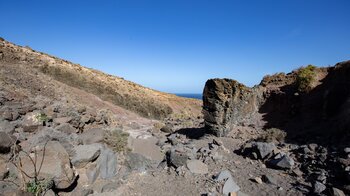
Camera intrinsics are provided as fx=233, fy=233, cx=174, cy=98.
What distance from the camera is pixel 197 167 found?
7723mm

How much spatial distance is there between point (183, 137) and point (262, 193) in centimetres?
568

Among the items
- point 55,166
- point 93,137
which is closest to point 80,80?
point 93,137

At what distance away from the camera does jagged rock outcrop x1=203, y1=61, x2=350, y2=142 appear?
1005 cm

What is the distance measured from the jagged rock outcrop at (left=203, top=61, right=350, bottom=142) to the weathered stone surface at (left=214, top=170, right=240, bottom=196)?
3.85 m

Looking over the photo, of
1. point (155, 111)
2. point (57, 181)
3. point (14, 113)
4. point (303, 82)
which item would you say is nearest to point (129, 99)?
point (155, 111)

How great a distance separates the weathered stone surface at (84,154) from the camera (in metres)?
6.86

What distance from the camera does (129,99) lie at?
854 inches

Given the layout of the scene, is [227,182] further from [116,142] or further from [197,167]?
[116,142]

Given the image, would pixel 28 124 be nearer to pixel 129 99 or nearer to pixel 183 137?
pixel 183 137

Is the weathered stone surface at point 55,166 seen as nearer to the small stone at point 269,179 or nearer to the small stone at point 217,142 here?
the small stone at point 269,179

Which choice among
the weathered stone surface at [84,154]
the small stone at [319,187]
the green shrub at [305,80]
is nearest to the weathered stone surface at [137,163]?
the weathered stone surface at [84,154]

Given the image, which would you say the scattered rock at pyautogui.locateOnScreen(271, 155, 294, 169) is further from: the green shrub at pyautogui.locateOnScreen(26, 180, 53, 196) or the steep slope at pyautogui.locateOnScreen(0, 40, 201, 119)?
the steep slope at pyautogui.locateOnScreen(0, 40, 201, 119)

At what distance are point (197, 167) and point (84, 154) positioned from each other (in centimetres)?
361

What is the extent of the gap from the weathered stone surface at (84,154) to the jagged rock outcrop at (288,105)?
17.9 ft
